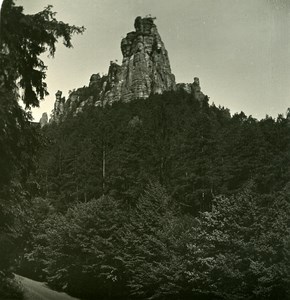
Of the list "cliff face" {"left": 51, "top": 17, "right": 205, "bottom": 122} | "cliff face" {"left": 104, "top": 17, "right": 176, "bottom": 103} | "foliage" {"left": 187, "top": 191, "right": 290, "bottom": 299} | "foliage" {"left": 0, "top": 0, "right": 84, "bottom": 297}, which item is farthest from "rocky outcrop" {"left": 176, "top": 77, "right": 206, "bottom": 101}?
"foliage" {"left": 0, "top": 0, "right": 84, "bottom": 297}

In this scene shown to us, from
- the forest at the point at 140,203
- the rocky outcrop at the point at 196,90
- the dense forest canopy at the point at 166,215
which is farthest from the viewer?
the rocky outcrop at the point at 196,90

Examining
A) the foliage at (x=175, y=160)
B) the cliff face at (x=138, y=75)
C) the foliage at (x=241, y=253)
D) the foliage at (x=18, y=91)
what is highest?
the cliff face at (x=138, y=75)

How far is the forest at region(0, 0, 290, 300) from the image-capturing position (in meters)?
10.3

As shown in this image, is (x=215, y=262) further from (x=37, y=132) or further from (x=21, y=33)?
(x=21, y=33)

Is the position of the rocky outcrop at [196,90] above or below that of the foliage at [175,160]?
above

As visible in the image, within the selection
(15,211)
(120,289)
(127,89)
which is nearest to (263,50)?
(15,211)

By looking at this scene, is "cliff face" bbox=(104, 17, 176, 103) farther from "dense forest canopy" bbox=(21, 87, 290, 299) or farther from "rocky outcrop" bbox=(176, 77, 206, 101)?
"dense forest canopy" bbox=(21, 87, 290, 299)

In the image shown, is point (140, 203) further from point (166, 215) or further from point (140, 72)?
point (140, 72)

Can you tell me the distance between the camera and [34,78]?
10.4 meters

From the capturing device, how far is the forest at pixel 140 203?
1026 cm

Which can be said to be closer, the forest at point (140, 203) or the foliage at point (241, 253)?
the forest at point (140, 203)

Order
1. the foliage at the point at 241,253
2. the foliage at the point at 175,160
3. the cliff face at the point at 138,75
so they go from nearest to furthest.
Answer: the foliage at the point at 241,253, the foliage at the point at 175,160, the cliff face at the point at 138,75

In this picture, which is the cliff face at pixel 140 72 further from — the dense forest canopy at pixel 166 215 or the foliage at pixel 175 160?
the dense forest canopy at pixel 166 215

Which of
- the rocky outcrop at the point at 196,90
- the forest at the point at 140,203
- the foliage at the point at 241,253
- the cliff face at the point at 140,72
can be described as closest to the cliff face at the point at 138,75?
the cliff face at the point at 140,72
